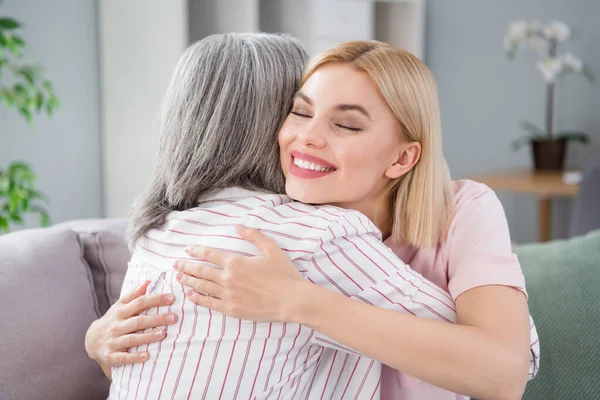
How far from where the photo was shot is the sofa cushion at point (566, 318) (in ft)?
4.46

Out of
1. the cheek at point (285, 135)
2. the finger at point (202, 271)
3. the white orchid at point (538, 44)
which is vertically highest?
the white orchid at point (538, 44)

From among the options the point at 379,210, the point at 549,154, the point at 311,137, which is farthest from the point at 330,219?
the point at 549,154

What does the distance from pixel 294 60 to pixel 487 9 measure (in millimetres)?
3158

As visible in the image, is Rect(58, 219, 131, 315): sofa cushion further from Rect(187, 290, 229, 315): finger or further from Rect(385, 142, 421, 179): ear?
Rect(385, 142, 421, 179): ear

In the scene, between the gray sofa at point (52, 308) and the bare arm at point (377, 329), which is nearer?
the bare arm at point (377, 329)

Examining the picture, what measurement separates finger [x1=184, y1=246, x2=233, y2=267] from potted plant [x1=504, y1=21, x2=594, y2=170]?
2.90 meters

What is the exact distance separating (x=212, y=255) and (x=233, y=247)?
3 centimetres

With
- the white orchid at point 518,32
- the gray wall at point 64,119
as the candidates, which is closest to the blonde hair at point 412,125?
the gray wall at point 64,119

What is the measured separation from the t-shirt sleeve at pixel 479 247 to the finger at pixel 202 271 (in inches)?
13.9

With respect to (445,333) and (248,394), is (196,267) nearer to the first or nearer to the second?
(248,394)

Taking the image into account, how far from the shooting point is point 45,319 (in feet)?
4.19

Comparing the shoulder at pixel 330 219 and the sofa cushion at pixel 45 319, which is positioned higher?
the shoulder at pixel 330 219

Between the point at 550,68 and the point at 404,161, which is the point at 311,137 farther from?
the point at 550,68

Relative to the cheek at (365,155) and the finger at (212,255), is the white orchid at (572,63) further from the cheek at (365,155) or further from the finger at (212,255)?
the finger at (212,255)
